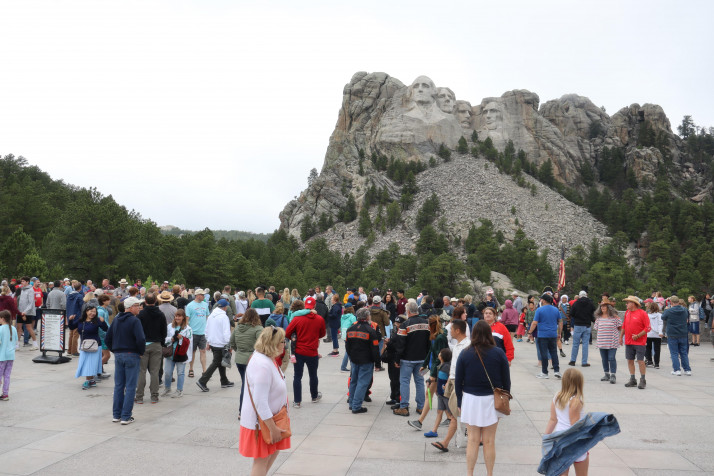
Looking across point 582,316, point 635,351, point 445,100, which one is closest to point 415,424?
point 635,351

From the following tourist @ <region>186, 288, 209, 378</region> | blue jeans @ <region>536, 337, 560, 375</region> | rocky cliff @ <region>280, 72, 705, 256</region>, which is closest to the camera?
tourist @ <region>186, 288, 209, 378</region>

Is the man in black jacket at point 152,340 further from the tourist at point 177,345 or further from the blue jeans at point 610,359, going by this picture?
the blue jeans at point 610,359

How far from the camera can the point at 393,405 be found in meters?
8.98

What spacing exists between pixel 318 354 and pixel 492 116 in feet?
400

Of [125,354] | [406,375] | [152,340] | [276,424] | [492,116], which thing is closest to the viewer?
[276,424]

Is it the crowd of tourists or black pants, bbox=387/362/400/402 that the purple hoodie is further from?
black pants, bbox=387/362/400/402

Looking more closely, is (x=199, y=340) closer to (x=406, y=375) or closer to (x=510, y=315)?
(x=406, y=375)

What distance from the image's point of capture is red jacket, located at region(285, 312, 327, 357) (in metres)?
9.17

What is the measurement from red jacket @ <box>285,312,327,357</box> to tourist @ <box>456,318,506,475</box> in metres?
4.21

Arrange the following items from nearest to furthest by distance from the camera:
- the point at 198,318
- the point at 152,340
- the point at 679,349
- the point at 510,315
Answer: the point at 152,340
the point at 198,318
the point at 679,349
the point at 510,315

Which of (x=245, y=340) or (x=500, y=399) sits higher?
(x=245, y=340)

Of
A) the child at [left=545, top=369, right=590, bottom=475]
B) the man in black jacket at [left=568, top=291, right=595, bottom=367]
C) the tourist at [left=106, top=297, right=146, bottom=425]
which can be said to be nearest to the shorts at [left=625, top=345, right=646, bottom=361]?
the man in black jacket at [left=568, top=291, right=595, bottom=367]

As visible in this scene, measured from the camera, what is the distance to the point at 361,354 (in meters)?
8.62

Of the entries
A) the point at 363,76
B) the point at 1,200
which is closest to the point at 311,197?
the point at 363,76
